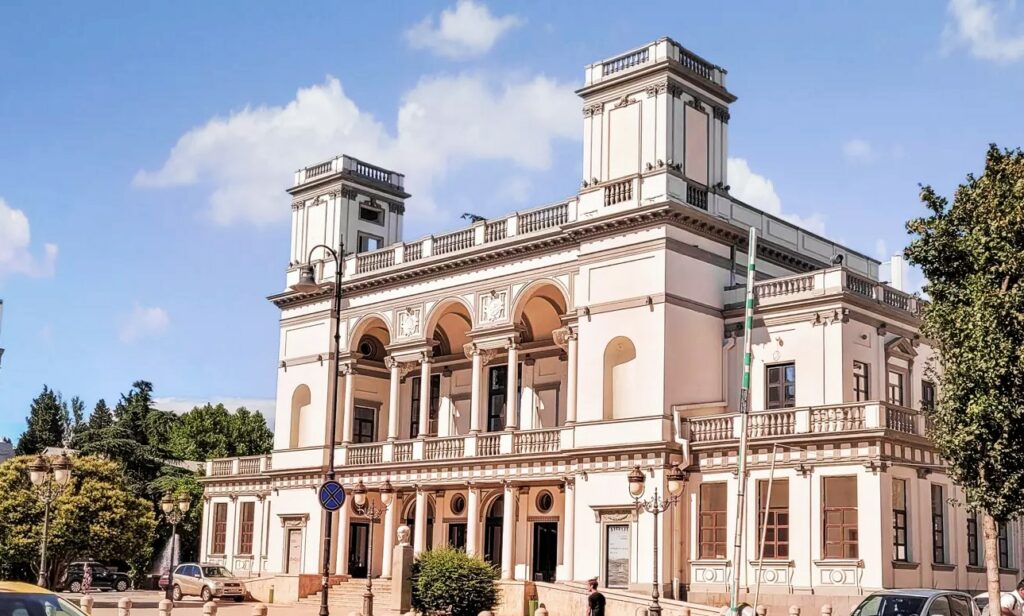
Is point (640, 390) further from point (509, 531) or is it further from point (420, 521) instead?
point (420, 521)

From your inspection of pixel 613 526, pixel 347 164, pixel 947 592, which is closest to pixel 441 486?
pixel 613 526

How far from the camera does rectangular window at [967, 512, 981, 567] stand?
33.9 metres

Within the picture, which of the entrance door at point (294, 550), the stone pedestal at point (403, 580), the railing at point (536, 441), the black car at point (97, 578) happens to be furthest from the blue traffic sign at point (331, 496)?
the black car at point (97, 578)

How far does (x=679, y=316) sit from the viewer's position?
1362 inches

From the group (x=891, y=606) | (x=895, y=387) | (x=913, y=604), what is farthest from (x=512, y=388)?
(x=913, y=604)

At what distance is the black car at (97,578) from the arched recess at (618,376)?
29.5 meters

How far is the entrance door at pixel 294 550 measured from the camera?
44.9 metres

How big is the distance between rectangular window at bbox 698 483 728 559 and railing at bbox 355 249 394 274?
16090 millimetres

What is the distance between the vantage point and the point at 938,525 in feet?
107

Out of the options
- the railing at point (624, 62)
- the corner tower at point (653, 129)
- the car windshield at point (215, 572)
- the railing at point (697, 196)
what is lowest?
the car windshield at point (215, 572)

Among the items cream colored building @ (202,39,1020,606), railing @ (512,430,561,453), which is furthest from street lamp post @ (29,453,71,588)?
railing @ (512,430,561,453)

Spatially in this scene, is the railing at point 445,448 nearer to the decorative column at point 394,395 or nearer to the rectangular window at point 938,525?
the decorative column at point 394,395

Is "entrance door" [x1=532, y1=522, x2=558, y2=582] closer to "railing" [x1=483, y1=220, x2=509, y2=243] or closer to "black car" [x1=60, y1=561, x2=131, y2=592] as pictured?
"railing" [x1=483, y1=220, x2=509, y2=243]

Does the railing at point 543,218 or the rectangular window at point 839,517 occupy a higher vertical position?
the railing at point 543,218
